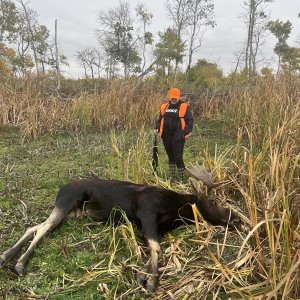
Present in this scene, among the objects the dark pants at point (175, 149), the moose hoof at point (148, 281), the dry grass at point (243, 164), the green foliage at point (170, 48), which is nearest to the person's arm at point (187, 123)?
the dark pants at point (175, 149)

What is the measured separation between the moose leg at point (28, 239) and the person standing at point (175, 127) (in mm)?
2914

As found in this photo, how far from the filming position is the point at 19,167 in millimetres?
6895

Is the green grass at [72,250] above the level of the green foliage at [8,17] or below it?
below

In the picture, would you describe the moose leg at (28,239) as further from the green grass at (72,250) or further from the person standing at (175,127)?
the person standing at (175,127)

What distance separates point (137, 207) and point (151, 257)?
721mm

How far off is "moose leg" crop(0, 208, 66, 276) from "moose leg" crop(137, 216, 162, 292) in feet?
3.11

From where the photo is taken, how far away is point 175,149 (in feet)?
21.8

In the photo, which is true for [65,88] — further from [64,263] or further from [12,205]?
[64,263]

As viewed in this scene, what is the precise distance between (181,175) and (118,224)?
2609 mm

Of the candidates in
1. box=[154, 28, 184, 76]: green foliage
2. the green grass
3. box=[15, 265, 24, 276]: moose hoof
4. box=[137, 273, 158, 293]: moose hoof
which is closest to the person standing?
the green grass

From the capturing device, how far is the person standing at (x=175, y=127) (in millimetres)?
6578

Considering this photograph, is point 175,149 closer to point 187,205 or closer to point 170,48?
point 187,205

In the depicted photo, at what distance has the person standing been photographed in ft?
21.6

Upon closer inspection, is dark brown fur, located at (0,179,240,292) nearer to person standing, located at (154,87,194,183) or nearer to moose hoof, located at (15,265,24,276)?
moose hoof, located at (15,265,24,276)
